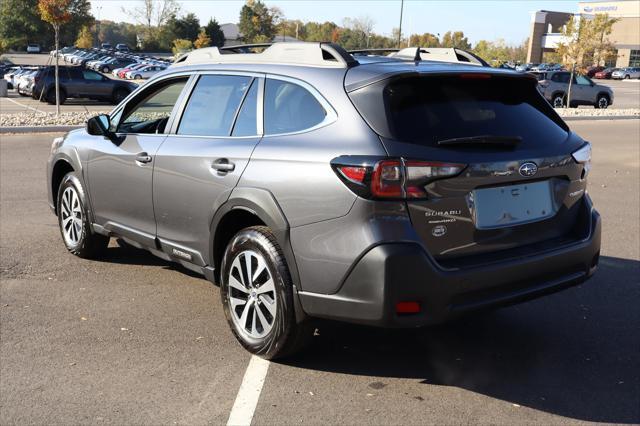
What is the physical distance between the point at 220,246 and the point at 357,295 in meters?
1.28

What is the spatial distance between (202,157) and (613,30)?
359 feet

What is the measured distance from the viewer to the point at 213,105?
192 inches

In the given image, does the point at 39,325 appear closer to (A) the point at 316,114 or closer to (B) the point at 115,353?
(B) the point at 115,353

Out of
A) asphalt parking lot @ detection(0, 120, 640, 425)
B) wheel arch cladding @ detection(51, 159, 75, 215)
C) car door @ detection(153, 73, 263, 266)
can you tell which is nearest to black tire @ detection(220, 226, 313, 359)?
asphalt parking lot @ detection(0, 120, 640, 425)

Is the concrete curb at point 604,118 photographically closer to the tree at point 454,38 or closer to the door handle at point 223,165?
the door handle at point 223,165

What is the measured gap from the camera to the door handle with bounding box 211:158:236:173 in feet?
14.4

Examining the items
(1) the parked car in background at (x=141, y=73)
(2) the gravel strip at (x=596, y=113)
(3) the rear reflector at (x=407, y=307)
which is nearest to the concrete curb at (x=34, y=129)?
(3) the rear reflector at (x=407, y=307)

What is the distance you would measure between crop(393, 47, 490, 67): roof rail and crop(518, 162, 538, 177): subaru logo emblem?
98cm

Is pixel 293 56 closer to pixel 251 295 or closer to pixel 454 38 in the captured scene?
pixel 251 295

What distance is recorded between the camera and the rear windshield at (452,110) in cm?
377

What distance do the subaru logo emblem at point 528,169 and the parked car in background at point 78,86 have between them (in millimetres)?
26623

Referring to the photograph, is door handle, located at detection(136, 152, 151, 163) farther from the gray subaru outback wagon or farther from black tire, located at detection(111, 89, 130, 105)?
black tire, located at detection(111, 89, 130, 105)

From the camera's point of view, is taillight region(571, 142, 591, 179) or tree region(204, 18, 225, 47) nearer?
taillight region(571, 142, 591, 179)

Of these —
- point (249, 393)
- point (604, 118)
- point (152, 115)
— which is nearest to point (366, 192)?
point (249, 393)
